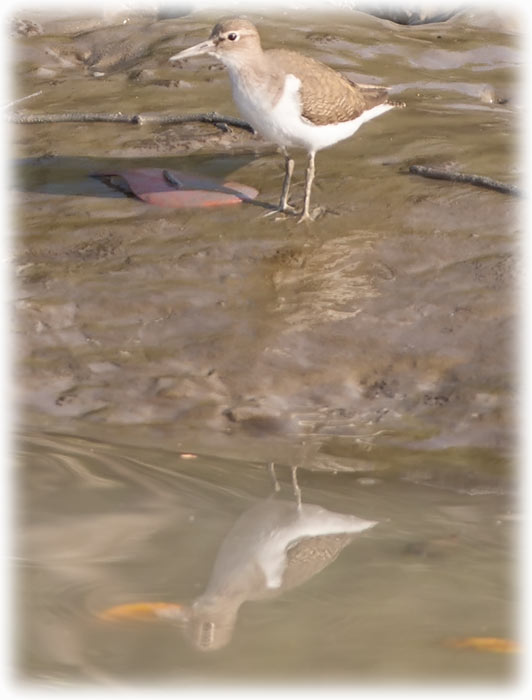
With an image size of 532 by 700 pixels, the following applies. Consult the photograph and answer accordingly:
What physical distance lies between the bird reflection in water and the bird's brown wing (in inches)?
131

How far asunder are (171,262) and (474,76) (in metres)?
4.97

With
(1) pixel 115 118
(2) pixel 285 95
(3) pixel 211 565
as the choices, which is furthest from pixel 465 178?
(3) pixel 211 565

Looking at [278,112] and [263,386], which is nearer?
[263,386]

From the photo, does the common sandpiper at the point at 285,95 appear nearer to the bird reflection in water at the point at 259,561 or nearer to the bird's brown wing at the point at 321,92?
the bird's brown wing at the point at 321,92

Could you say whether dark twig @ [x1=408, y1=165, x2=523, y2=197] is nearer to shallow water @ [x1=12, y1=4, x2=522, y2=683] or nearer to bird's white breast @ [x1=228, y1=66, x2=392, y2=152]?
shallow water @ [x1=12, y1=4, x2=522, y2=683]

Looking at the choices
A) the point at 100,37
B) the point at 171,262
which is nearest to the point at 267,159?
the point at 171,262

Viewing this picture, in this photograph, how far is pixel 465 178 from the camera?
8.66 meters

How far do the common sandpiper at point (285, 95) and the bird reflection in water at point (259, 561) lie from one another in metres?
3.19

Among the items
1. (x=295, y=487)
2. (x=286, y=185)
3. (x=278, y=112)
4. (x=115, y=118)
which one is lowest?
(x=115, y=118)

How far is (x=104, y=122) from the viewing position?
1027 centimetres

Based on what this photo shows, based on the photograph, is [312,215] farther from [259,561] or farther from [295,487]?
[259,561]

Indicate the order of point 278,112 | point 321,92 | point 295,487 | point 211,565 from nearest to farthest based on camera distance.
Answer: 1. point 211,565
2. point 295,487
3. point 278,112
4. point 321,92

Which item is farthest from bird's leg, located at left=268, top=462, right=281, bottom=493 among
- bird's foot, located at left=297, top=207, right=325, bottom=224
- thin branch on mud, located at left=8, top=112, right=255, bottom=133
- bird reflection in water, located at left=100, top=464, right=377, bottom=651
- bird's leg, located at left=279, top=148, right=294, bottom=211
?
thin branch on mud, located at left=8, top=112, right=255, bottom=133

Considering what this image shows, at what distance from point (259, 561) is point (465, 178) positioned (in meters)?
4.40
